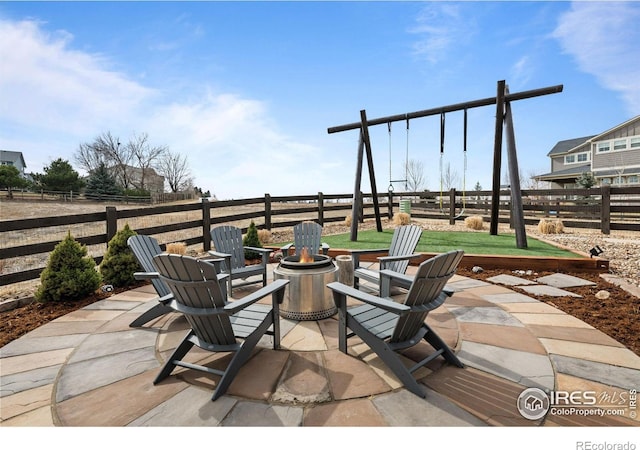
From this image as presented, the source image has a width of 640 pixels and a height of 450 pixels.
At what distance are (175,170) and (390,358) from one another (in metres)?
42.1

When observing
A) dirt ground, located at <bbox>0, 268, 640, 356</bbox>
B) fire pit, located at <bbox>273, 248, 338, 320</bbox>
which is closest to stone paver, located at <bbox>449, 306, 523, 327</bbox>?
dirt ground, located at <bbox>0, 268, 640, 356</bbox>

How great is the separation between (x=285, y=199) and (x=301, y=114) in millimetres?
3021

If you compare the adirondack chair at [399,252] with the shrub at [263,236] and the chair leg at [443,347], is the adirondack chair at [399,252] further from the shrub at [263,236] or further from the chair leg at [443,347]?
the shrub at [263,236]

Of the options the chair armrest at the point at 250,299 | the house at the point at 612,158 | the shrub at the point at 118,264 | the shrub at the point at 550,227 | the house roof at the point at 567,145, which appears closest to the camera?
the chair armrest at the point at 250,299

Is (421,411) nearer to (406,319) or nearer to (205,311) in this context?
(406,319)

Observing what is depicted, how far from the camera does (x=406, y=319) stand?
2.13m

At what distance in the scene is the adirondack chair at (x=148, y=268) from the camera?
10.1ft

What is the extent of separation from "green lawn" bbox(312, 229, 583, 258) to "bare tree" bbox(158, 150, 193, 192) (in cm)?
3604

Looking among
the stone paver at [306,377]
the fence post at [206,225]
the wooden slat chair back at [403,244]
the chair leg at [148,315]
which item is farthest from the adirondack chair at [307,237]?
the fence post at [206,225]

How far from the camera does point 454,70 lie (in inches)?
223

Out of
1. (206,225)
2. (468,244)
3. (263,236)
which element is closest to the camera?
(468,244)

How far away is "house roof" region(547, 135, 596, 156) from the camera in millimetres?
25914

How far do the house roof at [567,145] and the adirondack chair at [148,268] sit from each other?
31414 millimetres

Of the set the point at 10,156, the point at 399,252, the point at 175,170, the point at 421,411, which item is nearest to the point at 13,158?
the point at 10,156
